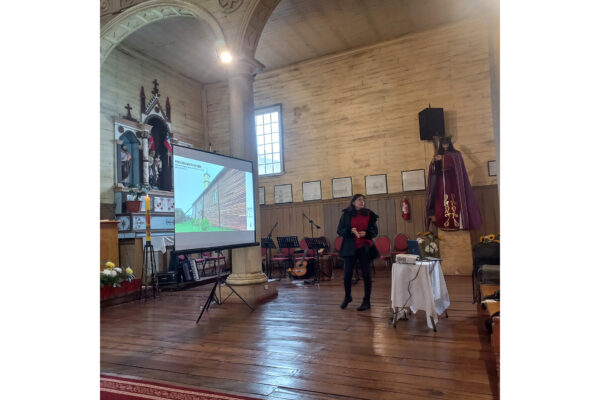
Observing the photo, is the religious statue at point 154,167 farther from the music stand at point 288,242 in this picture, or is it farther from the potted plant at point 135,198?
the music stand at point 288,242

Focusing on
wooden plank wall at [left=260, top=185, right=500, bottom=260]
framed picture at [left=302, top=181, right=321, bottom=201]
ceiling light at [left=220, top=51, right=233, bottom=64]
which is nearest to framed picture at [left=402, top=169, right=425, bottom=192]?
wooden plank wall at [left=260, top=185, right=500, bottom=260]

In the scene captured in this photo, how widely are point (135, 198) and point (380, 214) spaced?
559cm

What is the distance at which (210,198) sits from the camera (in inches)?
190

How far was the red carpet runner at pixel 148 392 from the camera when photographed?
2.46 m

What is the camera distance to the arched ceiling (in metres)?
8.27

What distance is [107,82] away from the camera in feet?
28.8

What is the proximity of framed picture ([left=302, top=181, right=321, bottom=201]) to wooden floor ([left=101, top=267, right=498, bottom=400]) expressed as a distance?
4.90m

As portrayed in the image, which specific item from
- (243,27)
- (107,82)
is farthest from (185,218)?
(107,82)

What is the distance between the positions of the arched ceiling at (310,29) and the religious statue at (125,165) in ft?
7.91

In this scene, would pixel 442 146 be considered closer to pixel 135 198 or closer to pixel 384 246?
pixel 384 246

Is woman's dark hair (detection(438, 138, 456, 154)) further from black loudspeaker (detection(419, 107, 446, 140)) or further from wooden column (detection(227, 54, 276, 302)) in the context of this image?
wooden column (detection(227, 54, 276, 302))

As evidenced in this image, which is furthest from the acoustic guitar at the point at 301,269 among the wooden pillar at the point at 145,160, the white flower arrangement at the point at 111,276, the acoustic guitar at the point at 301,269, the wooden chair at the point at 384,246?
the wooden pillar at the point at 145,160

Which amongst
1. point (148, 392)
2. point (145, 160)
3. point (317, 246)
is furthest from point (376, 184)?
point (148, 392)
